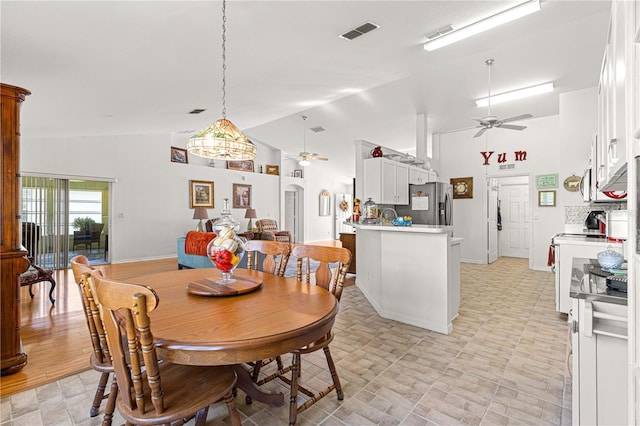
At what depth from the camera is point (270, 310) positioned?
56.7 inches

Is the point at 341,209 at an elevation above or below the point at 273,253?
above

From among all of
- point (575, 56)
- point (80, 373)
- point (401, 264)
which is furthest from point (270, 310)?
point (575, 56)

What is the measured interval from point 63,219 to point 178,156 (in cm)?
282

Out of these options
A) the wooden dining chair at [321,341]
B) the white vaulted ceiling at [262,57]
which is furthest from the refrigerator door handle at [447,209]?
the wooden dining chair at [321,341]

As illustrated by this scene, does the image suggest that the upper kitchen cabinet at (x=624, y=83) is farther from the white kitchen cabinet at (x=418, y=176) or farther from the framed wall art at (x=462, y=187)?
the framed wall art at (x=462, y=187)

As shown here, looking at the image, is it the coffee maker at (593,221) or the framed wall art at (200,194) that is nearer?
the coffee maker at (593,221)

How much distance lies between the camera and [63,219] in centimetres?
628

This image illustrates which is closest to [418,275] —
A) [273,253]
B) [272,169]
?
[273,253]

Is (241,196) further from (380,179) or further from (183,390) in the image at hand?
(183,390)

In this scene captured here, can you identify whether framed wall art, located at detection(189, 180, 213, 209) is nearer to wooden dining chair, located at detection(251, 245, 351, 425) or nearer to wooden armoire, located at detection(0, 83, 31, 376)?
wooden armoire, located at detection(0, 83, 31, 376)

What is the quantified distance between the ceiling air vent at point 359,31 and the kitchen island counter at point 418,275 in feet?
6.37

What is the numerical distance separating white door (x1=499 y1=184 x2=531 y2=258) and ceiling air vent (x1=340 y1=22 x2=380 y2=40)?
6.94m

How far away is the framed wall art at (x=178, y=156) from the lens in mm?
7910

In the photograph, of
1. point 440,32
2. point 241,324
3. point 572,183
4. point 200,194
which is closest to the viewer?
point 241,324
